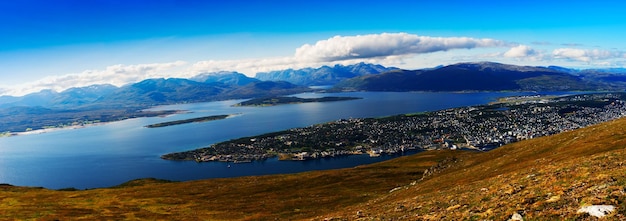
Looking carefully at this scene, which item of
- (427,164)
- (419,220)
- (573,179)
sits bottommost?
(427,164)

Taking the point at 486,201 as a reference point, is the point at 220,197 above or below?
below

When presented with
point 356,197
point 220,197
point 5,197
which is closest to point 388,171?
point 356,197

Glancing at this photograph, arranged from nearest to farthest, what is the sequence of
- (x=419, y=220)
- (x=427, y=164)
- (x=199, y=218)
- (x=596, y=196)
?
(x=596, y=196), (x=419, y=220), (x=199, y=218), (x=427, y=164)

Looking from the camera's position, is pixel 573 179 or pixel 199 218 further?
pixel 199 218

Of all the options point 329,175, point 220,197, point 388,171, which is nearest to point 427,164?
point 388,171

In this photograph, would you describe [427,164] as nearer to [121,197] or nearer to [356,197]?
[356,197]

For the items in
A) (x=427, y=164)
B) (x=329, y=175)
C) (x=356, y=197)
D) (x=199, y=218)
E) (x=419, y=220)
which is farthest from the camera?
(x=427, y=164)
